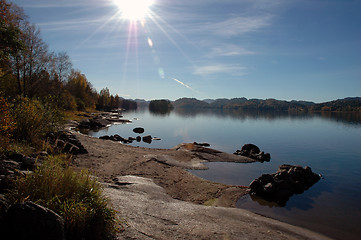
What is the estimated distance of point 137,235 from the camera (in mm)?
6953

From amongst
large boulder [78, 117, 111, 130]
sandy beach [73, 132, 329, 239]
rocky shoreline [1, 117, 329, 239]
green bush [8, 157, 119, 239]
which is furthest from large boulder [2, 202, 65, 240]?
large boulder [78, 117, 111, 130]

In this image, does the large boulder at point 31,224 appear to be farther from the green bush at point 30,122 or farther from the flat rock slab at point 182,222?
the green bush at point 30,122

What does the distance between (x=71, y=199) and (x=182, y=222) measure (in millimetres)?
4728

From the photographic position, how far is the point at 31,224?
5.11m

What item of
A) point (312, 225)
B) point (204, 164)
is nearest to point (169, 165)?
point (204, 164)

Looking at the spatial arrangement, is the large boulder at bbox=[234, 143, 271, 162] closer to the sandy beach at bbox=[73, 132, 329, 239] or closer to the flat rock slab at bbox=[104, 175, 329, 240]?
the sandy beach at bbox=[73, 132, 329, 239]

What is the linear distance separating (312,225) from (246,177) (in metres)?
9.96

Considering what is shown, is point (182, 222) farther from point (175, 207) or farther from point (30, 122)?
point (30, 122)

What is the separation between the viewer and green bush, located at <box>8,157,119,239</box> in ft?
19.1

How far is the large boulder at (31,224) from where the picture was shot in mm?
5051

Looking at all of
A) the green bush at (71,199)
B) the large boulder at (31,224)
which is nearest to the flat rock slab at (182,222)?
the green bush at (71,199)

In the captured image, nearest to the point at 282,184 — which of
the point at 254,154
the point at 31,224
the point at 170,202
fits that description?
the point at 170,202

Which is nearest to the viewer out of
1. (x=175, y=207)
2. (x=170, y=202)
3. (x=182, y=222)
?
(x=182, y=222)

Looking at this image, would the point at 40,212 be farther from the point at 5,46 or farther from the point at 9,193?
the point at 5,46
